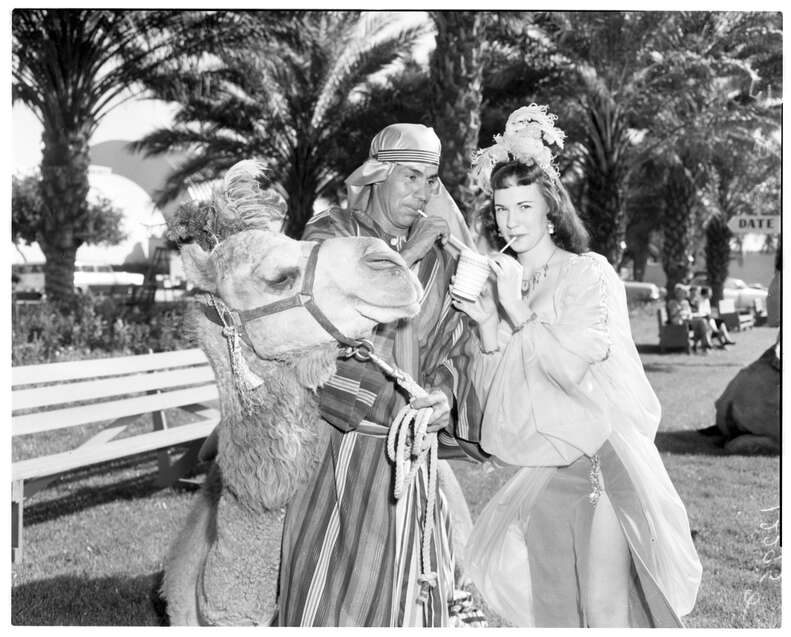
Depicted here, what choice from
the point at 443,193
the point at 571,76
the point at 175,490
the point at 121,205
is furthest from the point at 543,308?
the point at 121,205

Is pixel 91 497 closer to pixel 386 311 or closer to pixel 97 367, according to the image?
pixel 97 367

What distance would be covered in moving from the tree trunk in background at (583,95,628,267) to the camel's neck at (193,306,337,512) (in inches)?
662

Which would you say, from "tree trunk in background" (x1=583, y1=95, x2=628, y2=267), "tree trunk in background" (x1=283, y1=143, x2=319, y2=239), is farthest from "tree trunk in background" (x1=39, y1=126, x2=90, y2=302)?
"tree trunk in background" (x1=583, y1=95, x2=628, y2=267)

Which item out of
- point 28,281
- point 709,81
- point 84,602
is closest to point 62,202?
point 84,602

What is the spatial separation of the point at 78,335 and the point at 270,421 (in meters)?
11.7

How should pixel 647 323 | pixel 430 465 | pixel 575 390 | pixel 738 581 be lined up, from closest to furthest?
1. pixel 430 465
2. pixel 575 390
3. pixel 738 581
4. pixel 647 323

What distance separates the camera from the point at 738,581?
4836mm

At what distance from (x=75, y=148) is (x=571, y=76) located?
367 inches

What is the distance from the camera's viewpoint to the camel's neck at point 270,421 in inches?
77.4

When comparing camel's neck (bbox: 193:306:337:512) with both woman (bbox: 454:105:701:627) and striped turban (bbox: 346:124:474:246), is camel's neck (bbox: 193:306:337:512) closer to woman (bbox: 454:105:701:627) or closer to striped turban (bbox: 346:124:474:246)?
woman (bbox: 454:105:701:627)

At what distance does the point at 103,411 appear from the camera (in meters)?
6.21

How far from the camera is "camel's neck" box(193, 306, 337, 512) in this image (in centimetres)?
196

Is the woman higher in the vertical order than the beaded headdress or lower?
lower
